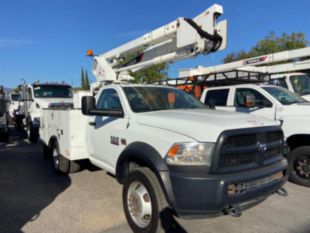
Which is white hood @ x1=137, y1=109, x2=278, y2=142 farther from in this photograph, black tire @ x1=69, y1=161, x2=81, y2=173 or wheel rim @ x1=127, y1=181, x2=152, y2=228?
black tire @ x1=69, y1=161, x2=81, y2=173

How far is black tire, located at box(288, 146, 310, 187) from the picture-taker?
4.73m

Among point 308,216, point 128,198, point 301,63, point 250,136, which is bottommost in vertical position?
point 308,216

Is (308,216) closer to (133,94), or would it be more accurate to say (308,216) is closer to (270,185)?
(270,185)

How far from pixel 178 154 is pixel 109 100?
2.09m

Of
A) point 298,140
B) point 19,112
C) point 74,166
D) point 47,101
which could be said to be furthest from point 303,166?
point 19,112

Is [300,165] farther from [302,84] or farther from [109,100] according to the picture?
[302,84]

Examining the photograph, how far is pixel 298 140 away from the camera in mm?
5000

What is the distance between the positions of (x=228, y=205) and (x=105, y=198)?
236 centimetres

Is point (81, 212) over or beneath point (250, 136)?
beneath

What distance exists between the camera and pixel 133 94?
12.7 feet

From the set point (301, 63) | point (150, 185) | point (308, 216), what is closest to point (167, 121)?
point (150, 185)

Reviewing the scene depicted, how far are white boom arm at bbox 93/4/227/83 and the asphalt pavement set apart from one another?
10.4ft

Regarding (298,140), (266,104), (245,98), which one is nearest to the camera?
(298,140)

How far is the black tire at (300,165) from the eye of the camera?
4.73 meters
